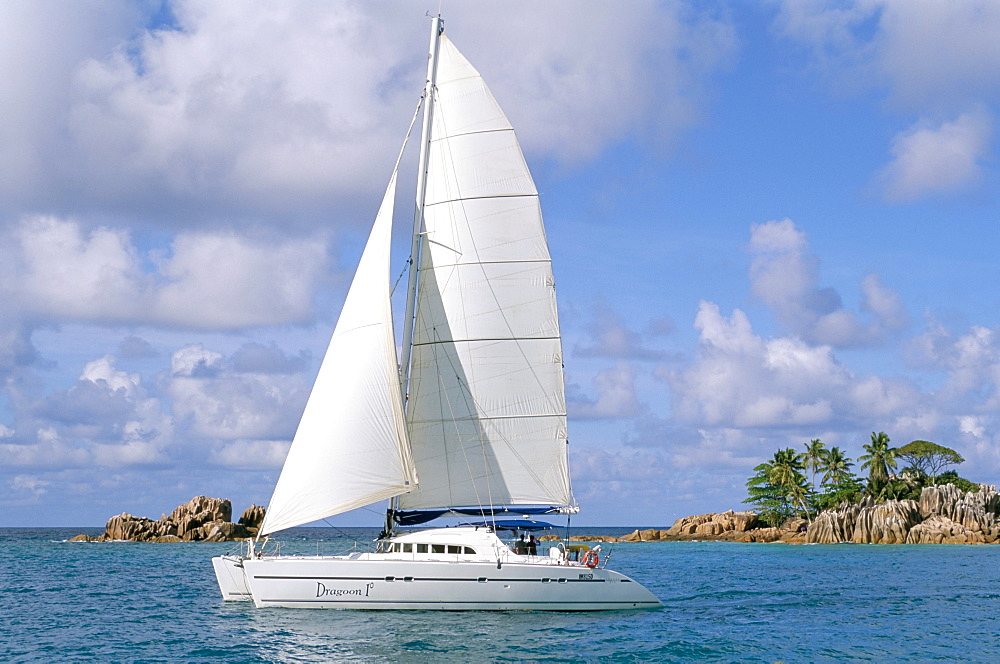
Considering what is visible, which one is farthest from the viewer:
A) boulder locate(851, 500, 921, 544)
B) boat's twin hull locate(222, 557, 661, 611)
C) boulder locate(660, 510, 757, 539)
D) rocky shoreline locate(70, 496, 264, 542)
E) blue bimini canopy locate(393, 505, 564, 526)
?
boulder locate(660, 510, 757, 539)

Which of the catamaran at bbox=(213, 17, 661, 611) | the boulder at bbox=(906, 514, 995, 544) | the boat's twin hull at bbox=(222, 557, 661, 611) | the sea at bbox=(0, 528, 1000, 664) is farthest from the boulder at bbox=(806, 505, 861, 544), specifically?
the boat's twin hull at bbox=(222, 557, 661, 611)

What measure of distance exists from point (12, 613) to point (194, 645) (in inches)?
478

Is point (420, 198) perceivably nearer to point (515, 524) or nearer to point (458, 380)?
point (458, 380)

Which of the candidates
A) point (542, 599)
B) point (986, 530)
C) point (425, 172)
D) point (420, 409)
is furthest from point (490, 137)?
point (986, 530)

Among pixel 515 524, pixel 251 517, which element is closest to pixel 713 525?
pixel 251 517

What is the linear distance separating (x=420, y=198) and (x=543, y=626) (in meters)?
13.7

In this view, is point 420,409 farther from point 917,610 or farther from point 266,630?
point 917,610

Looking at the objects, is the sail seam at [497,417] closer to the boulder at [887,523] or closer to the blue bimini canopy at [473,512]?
the blue bimini canopy at [473,512]

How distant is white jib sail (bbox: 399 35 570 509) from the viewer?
99.2ft

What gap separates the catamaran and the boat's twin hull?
0.51 feet

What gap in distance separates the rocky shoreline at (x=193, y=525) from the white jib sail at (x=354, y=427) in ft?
238

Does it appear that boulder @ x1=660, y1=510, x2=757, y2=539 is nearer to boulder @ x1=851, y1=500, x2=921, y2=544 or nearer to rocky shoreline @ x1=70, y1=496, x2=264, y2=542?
boulder @ x1=851, y1=500, x2=921, y2=544

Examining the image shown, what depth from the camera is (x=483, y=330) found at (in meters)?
30.5

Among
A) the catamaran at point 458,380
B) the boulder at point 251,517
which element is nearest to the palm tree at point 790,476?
the boulder at point 251,517
